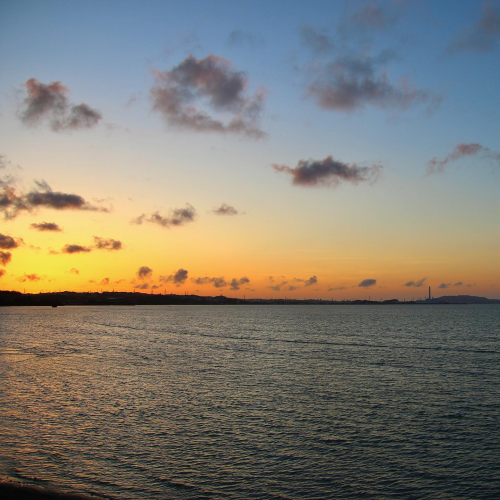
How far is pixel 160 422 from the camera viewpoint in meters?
33.5

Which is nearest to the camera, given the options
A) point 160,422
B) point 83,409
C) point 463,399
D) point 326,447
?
point 326,447

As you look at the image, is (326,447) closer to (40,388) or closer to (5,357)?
(40,388)

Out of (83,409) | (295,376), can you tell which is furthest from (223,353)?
(83,409)

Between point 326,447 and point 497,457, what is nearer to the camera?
point 497,457

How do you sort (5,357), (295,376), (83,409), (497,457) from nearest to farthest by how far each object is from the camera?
1. (497,457)
2. (83,409)
3. (295,376)
4. (5,357)

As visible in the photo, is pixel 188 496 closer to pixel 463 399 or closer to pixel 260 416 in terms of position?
pixel 260 416

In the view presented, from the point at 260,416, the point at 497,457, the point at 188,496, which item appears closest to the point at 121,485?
the point at 188,496

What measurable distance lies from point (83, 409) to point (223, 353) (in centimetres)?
4155

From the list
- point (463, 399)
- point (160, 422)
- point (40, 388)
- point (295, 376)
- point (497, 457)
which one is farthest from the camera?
point (295, 376)

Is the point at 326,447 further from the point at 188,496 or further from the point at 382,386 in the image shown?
the point at 382,386

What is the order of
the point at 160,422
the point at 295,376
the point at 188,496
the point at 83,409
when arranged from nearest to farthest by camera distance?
the point at 188,496
the point at 160,422
the point at 83,409
the point at 295,376

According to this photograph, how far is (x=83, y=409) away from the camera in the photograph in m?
37.2

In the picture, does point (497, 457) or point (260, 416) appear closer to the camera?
→ point (497, 457)

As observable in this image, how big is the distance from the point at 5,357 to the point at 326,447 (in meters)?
59.5
